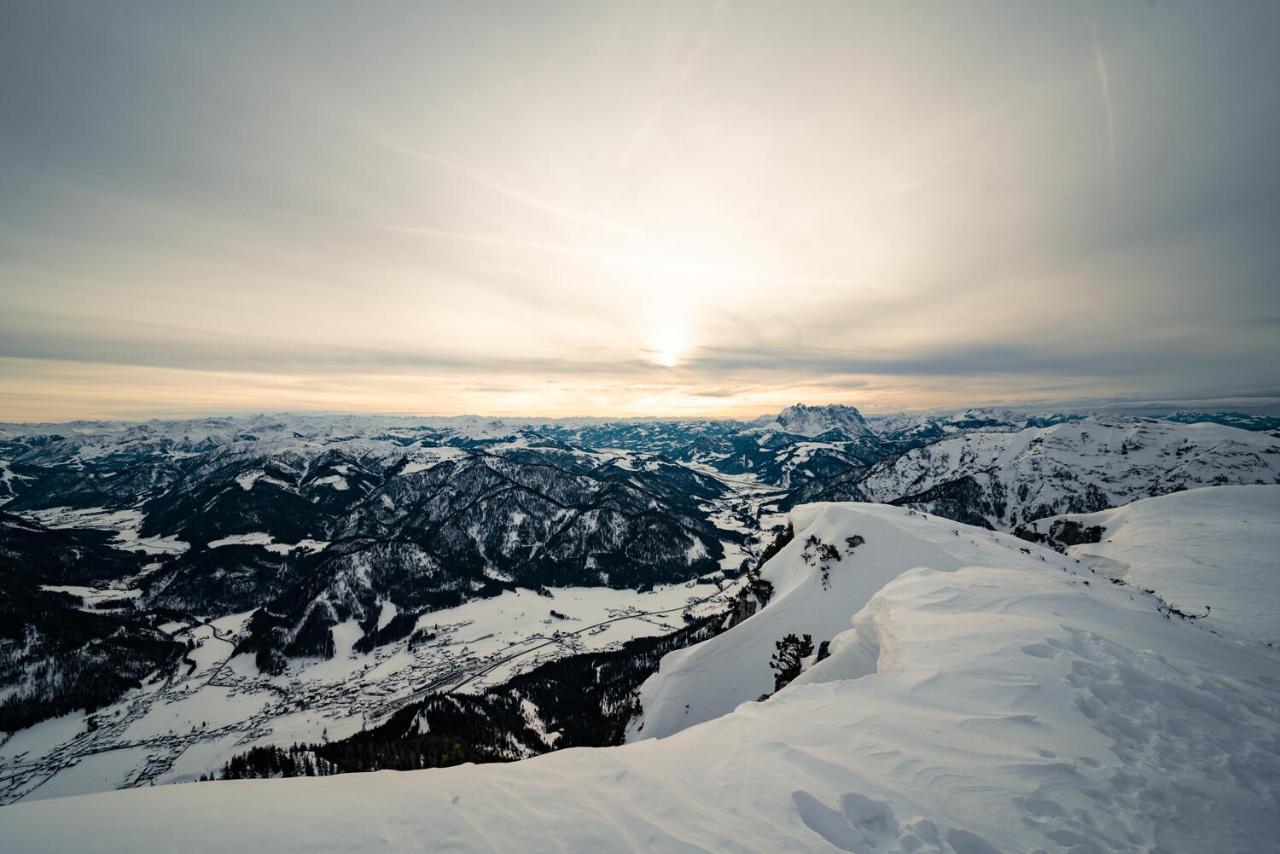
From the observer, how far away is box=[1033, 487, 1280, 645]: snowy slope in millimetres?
29328

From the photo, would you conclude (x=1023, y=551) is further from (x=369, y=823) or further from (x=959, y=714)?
(x=369, y=823)

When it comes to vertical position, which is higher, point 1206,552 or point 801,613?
point 1206,552

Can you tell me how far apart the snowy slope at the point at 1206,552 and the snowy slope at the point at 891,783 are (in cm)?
2140

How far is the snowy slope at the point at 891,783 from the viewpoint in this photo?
9.02 m

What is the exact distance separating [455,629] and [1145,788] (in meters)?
219

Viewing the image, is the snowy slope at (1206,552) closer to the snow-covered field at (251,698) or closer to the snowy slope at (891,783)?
the snowy slope at (891,783)


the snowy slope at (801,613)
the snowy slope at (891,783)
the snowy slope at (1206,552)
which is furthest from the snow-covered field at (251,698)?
the snowy slope at (1206,552)

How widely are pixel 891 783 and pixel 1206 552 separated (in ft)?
185

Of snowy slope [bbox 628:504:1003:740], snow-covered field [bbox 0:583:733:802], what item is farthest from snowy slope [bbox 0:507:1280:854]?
snow-covered field [bbox 0:583:733:802]

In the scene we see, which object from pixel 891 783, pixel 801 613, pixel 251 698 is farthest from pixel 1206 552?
pixel 251 698

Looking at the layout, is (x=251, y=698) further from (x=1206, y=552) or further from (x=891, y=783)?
(x=1206, y=552)

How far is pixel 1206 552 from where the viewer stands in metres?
41.1

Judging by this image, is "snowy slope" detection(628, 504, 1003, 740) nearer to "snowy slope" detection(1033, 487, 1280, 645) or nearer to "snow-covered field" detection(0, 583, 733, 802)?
"snowy slope" detection(1033, 487, 1280, 645)

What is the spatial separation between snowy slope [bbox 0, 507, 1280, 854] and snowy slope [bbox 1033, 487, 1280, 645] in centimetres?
2140
